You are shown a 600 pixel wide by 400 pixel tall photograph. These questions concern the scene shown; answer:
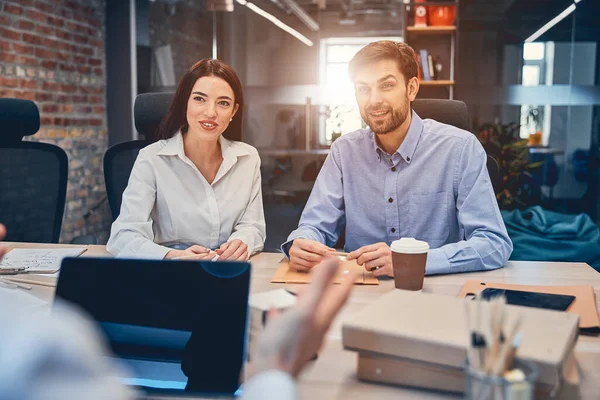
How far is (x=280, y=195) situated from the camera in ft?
16.8

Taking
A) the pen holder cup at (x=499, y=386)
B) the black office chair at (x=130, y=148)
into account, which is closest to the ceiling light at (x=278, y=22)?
the black office chair at (x=130, y=148)

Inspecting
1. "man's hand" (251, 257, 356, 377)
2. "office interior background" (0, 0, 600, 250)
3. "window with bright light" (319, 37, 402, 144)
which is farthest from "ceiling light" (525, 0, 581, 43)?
"man's hand" (251, 257, 356, 377)

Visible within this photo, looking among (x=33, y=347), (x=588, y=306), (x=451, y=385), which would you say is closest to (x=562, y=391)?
(x=451, y=385)

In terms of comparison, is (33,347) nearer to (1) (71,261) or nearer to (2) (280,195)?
(1) (71,261)

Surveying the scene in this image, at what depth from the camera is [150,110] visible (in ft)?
7.31

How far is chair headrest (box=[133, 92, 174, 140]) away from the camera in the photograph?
222 cm

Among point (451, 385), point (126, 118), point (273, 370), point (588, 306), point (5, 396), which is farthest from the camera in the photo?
point (126, 118)

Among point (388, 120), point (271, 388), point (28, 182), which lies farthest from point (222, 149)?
point (271, 388)

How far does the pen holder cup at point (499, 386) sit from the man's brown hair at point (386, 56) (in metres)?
1.37

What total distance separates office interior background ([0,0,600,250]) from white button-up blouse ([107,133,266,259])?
293 cm

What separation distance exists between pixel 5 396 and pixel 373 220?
1.64 meters

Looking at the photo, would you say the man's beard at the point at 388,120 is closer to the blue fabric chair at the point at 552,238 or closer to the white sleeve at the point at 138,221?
the white sleeve at the point at 138,221

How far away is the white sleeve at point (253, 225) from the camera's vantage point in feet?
5.91

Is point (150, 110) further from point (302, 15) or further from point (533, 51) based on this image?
point (533, 51)
